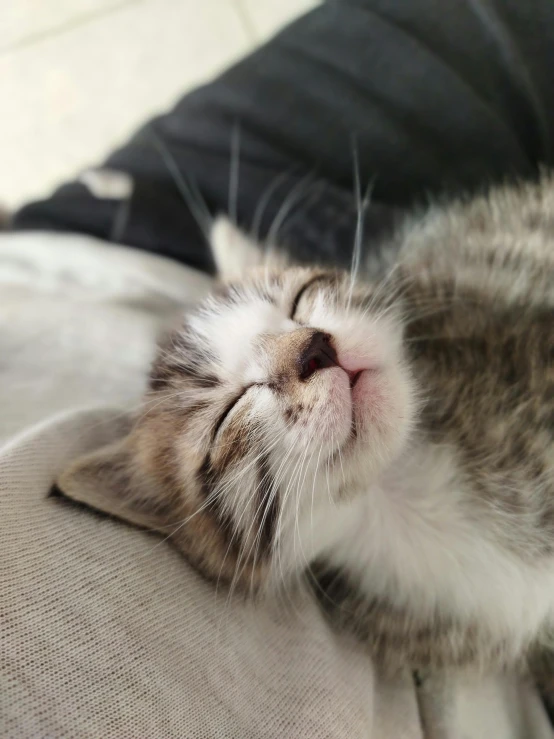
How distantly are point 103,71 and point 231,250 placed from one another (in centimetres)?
141

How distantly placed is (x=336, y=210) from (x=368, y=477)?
651mm

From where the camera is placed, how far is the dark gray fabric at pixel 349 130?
3.93ft

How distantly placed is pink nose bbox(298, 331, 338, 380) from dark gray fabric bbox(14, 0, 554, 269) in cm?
51

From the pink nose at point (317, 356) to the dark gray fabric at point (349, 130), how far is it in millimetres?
511

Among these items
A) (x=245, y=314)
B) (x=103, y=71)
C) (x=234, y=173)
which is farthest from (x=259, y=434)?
(x=103, y=71)

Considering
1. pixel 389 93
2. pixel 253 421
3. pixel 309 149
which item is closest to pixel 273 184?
pixel 309 149

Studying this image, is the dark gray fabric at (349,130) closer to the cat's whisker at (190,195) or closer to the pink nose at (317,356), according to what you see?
the cat's whisker at (190,195)

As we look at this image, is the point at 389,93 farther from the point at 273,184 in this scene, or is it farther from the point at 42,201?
the point at 42,201

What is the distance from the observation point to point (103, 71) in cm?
206

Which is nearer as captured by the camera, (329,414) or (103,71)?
(329,414)

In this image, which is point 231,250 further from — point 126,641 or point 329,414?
point 126,641

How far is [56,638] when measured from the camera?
1.85 ft

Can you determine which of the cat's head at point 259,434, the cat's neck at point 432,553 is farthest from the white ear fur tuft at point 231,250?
the cat's neck at point 432,553

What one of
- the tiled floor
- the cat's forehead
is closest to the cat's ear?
the cat's forehead
